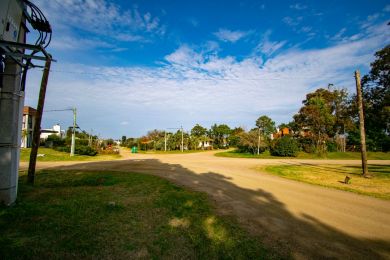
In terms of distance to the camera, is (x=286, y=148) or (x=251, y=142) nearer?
(x=286, y=148)

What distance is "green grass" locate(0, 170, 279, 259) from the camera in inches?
176

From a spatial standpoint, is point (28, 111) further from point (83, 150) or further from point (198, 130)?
point (198, 130)

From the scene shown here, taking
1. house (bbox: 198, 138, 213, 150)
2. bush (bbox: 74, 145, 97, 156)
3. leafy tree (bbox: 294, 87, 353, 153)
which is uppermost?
leafy tree (bbox: 294, 87, 353, 153)

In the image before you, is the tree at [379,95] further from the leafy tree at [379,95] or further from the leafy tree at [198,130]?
the leafy tree at [198,130]

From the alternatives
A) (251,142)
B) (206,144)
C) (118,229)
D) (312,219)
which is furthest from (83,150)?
(206,144)

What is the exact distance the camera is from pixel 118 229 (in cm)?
561

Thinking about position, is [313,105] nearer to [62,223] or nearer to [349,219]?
[349,219]

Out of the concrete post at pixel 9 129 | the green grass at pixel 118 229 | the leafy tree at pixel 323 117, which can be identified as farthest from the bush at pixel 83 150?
the leafy tree at pixel 323 117

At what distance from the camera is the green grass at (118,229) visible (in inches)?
176

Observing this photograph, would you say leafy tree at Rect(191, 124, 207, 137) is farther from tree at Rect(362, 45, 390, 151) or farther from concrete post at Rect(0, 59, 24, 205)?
concrete post at Rect(0, 59, 24, 205)

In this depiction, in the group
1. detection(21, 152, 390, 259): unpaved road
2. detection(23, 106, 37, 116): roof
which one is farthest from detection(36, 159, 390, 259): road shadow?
detection(23, 106, 37, 116): roof

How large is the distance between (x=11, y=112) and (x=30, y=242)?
172 inches

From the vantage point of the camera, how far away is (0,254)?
162 inches

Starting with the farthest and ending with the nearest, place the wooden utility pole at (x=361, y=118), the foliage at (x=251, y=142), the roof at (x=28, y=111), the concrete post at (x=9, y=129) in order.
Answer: the foliage at (x=251, y=142) < the roof at (x=28, y=111) < the wooden utility pole at (x=361, y=118) < the concrete post at (x=9, y=129)
